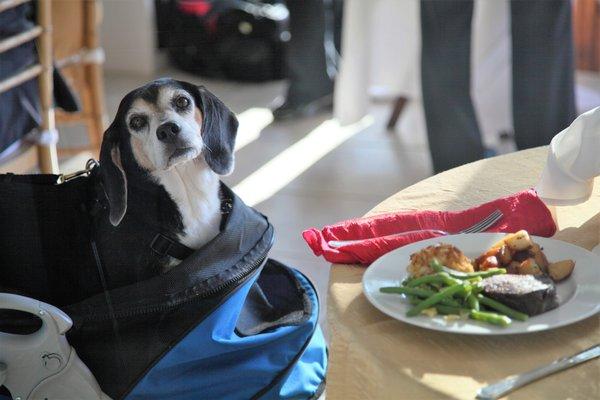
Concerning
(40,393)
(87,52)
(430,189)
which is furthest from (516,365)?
(87,52)

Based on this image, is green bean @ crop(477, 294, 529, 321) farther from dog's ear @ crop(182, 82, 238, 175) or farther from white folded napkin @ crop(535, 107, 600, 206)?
dog's ear @ crop(182, 82, 238, 175)

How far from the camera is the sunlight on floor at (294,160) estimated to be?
2.02 meters

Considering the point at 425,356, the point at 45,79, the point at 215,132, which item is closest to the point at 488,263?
the point at 425,356

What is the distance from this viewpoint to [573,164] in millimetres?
890

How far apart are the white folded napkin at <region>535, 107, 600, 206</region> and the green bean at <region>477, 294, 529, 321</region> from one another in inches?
7.8

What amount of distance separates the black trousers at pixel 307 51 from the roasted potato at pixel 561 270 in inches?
77.2

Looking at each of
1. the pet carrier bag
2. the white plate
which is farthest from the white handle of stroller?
the white plate

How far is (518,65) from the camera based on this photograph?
2137 mm

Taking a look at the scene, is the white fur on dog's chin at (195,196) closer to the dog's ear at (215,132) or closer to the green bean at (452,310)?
the dog's ear at (215,132)

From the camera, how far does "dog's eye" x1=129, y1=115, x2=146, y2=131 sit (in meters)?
0.94

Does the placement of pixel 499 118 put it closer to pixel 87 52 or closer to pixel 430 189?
pixel 87 52

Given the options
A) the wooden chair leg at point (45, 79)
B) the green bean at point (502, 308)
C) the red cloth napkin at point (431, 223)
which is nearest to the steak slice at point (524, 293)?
the green bean at point (502, 308)

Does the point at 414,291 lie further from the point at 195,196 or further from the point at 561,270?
the point at 195,196

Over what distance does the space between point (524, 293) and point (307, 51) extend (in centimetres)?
213
